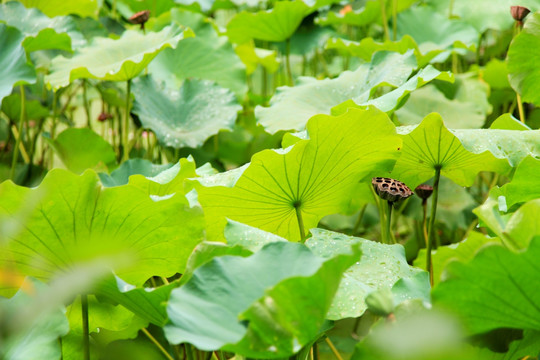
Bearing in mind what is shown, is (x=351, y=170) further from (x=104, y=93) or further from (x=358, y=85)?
(x=104, y=93)

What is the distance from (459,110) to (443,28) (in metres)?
0.33

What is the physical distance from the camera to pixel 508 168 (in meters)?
0.91

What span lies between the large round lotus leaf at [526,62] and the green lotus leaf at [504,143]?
0.91 ft

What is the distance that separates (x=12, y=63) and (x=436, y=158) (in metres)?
0.80

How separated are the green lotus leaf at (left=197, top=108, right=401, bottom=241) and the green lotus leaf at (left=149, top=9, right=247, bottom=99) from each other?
0.73 meters

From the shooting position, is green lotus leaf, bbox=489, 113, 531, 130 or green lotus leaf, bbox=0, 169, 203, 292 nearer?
green lotus leaf, bbox=0, 169, 203, 292

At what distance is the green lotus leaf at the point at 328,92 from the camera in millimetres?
1134

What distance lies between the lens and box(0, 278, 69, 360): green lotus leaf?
0.61 meters

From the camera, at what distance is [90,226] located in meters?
0.74

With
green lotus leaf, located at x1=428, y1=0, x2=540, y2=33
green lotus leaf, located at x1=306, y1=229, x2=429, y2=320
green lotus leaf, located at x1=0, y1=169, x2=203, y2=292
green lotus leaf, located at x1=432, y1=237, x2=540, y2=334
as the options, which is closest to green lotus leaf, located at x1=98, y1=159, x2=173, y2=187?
green lotus leaf, located at x1=0, y1=169, x2=203, y2=292

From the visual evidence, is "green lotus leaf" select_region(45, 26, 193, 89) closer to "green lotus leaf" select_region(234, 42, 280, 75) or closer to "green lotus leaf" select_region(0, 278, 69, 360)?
"green lotus leaf" select_region(234, 42, 280, 75)

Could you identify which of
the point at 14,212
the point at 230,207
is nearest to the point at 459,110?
the point at 230,207

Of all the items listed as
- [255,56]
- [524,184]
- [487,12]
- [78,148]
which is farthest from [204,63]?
[524,184]

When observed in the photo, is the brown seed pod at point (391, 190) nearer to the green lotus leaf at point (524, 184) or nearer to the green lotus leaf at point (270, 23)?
the green lotus leaf at point (524, 184)
